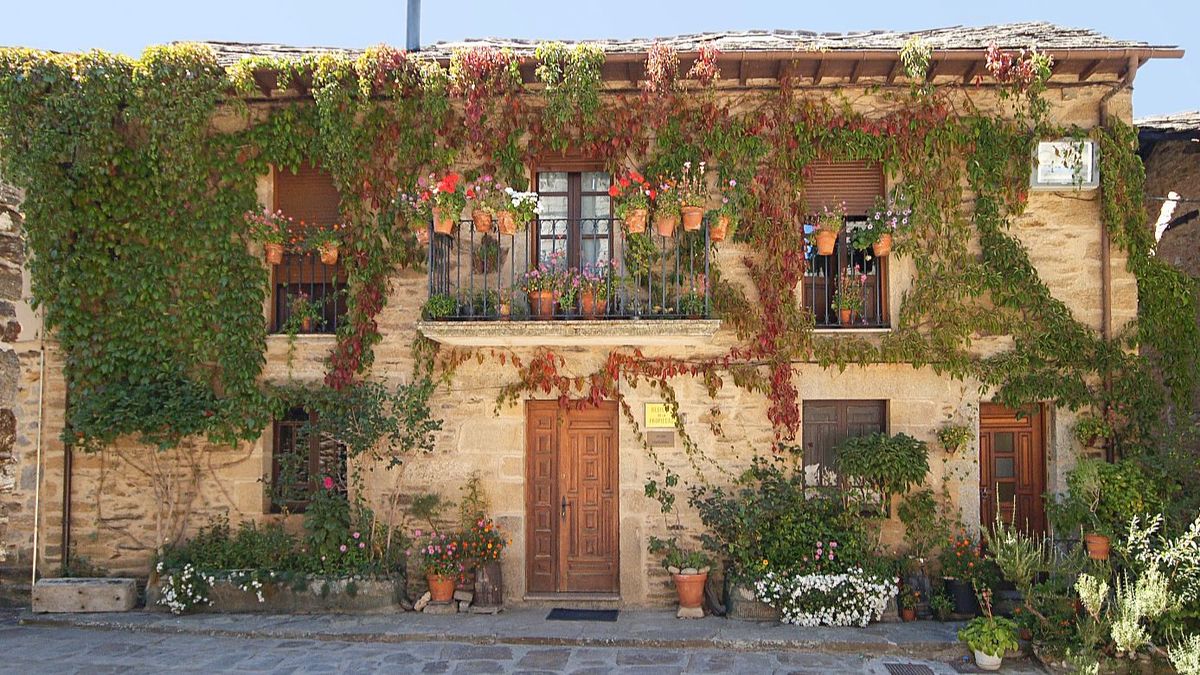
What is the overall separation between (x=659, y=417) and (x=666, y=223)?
Result: 1.87 m

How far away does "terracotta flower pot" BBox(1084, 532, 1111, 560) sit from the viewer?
735 centimetres

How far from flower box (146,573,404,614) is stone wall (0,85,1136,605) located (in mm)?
765

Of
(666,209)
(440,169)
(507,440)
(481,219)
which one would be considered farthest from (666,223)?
(507,440)

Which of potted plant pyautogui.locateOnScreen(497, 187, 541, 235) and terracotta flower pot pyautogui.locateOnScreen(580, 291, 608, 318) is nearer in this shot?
potted plant pyautogui.locateOnScreen(497, 187, 541, 235)

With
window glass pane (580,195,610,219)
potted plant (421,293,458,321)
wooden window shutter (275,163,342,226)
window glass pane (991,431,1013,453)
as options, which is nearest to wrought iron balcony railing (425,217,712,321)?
potted plant (421,293,458,321)

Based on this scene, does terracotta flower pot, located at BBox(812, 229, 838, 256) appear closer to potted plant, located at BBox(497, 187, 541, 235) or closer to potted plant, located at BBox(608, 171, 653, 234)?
potted plant, located at BBox(608, 171, 653, 234)

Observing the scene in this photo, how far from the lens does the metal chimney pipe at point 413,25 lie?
9.60 meters

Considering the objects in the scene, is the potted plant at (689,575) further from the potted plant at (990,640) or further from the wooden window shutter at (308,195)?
the wooden window shutter at (308,195)

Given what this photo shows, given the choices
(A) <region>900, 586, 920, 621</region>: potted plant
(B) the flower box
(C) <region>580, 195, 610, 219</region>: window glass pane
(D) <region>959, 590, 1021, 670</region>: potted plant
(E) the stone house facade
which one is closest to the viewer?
(D) <region>959, 590, 1021, 670</region>: potted plant

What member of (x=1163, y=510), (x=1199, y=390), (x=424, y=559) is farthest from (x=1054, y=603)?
(x=424, y=559)

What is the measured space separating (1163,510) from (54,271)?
32.9 feet

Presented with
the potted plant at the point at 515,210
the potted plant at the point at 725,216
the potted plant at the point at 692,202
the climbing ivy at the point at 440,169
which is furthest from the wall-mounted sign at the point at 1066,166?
the potted plant at the point at 515,210

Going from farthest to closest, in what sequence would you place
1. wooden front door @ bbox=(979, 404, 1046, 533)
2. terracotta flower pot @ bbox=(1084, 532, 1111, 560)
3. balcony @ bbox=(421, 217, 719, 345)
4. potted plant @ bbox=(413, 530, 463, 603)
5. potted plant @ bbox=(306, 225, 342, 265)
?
wooden front door @ bbox=(979, 404, 1046, 533)
potted plant @ bbox=(306, 225, 342, 265)
potted plant @ bbox=(413, 530, 463, 603)
balcony @ bbox=(421, 217, 719, 345)
terracotta flower pot @ bbox=(1084, 532, 1111, 560)

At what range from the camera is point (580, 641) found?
7.41 metres
